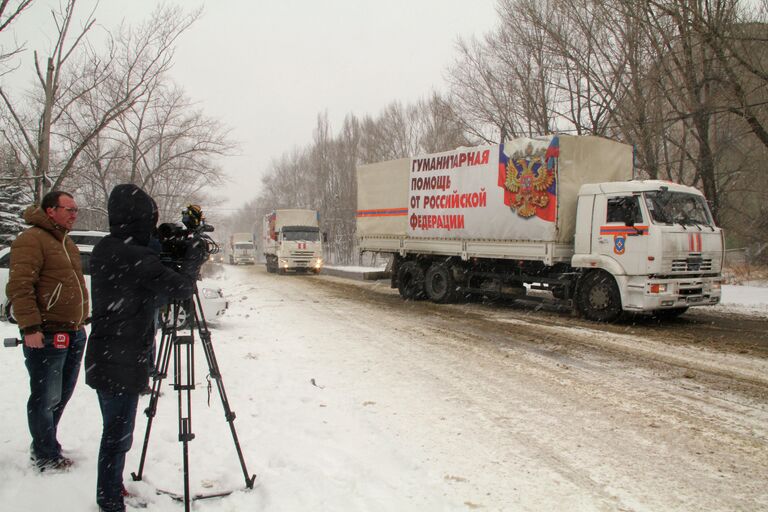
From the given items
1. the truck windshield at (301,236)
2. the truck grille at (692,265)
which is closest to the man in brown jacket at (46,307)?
the truck grille at (692,265)

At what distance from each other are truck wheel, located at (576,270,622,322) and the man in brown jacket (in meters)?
9.36

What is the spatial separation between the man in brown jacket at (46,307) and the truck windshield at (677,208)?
31.3ft

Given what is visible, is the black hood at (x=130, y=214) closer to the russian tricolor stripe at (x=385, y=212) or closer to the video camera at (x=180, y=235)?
the video camera at (x=180, y=235)

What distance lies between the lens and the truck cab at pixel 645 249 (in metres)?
9.72

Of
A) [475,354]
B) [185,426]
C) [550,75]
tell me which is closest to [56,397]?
[185,426]

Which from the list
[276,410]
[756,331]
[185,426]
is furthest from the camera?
[756,331]

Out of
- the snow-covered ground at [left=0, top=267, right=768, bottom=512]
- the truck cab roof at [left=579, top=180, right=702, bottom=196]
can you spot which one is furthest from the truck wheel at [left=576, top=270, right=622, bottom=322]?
the snow-covered ground at [left=0, top=267, right=768, bottom=512]

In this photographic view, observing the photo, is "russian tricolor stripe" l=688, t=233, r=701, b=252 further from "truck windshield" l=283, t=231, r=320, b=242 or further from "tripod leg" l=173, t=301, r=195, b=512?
"truck windshield" l=283, t=231, r=320, b=242

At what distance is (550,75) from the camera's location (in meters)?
22.2

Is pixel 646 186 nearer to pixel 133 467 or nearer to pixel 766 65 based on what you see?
pixel 766 65

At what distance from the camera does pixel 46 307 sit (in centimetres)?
364

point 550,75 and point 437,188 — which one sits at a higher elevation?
point 550,75

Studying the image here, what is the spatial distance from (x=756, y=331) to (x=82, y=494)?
1043 cm

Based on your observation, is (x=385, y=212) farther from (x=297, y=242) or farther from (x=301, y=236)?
(x=301, y=236)
